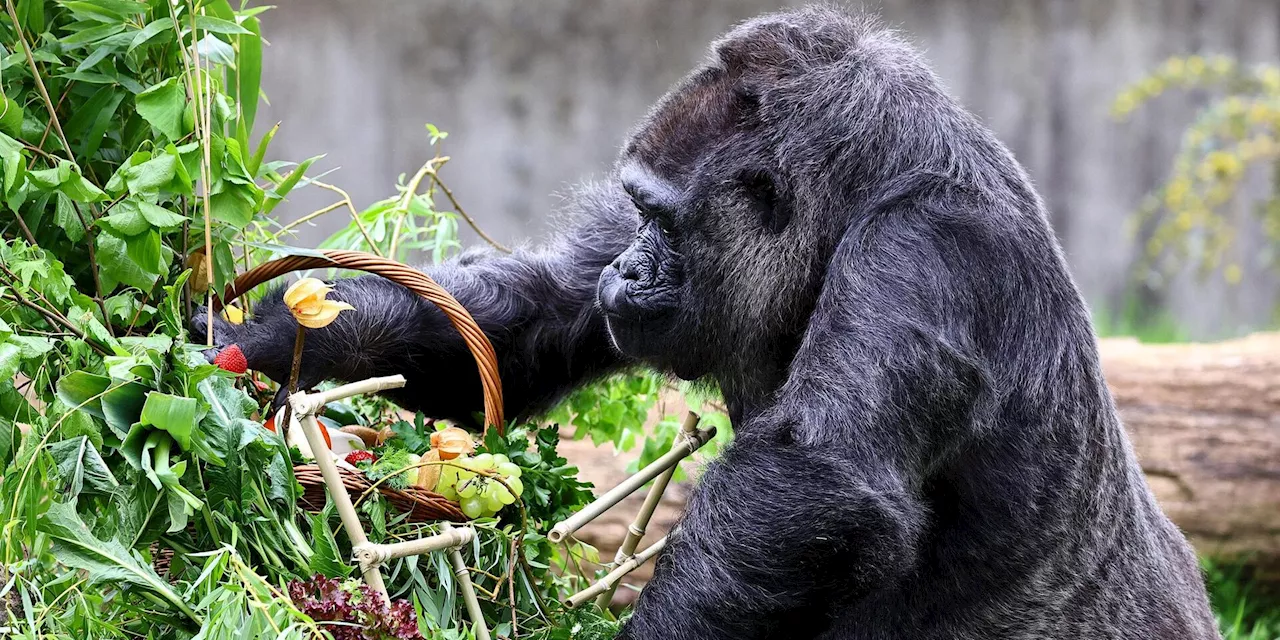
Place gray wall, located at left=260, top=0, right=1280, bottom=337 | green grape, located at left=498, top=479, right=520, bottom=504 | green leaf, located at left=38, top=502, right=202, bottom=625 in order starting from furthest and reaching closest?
gray wall, located at left=260, top=0, right=1280, bottom=337 < green grape, located at left=498, top=479, right=520, bottom=504 < green leaf, located at left=38, top=502, right=202, bottom=625

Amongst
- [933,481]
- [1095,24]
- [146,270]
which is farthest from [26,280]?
[1095,24]

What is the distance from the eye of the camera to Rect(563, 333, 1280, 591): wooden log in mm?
5531

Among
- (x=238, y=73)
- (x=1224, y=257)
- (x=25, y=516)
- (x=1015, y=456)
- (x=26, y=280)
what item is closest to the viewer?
(x=25, y=516)

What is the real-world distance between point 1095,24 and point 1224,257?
2198mm

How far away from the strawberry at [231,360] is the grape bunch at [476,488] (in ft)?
1.82

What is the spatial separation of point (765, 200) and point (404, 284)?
0.96 metres

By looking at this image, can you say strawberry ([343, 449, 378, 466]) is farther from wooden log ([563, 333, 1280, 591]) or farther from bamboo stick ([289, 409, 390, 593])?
wooden log ([563, 333, 1280, 591])

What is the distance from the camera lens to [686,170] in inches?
124

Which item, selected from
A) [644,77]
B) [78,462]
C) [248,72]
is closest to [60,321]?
[78,462]

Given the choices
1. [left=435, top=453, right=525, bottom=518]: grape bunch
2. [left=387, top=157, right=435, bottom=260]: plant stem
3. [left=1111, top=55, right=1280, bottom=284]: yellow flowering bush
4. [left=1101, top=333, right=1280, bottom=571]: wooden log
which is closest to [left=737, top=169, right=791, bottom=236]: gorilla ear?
[left=435, top=453, right=525, bottom=518]: grape bunch

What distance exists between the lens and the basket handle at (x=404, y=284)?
3.11 m

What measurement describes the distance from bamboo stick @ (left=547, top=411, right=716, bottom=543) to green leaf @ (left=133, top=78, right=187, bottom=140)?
130 centimetres

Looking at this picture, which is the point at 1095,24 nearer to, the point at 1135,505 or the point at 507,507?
the point at 1135,505

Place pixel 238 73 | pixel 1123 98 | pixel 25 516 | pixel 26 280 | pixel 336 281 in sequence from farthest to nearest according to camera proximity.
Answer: pixel 1123 98 < pixel 336 281 < pixel 238 73 < pixel 26 280 < pixel 25 516
